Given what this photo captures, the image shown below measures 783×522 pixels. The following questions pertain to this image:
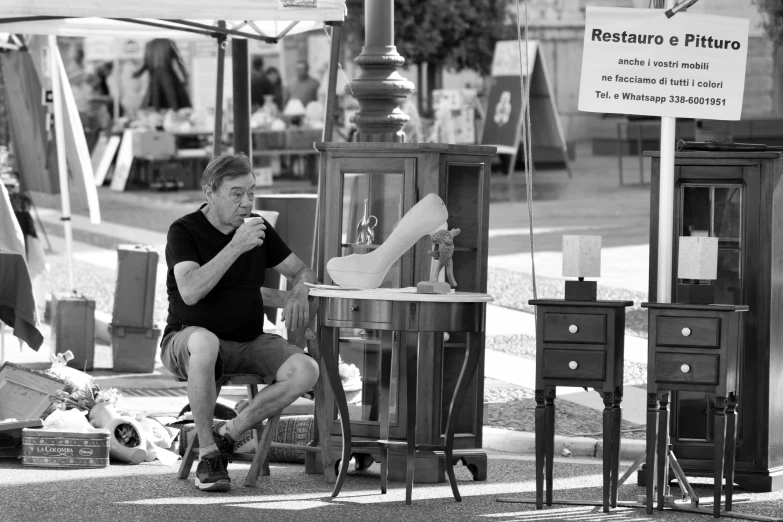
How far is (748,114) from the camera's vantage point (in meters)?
30.4

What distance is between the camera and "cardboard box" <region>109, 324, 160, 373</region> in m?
10.2

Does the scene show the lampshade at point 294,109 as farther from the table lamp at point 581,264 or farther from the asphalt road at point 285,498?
the table lamp at point 581,264

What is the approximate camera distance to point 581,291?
621cm

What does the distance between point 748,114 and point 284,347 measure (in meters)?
25.3

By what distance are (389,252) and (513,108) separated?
63.5ft

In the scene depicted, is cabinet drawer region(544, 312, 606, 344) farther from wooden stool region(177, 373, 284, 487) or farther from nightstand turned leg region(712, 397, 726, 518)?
wooden stool region(177, 373, 284, 487)

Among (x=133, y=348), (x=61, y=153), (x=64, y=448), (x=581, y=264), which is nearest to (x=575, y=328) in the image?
(x=581, y=264)

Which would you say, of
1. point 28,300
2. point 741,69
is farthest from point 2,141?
point 741,69

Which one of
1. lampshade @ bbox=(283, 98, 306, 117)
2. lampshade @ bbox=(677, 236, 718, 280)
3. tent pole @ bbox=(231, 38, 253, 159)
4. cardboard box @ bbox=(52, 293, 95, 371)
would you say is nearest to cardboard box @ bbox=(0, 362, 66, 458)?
cardboard box @ bbox=(52, 293, 95, 371)

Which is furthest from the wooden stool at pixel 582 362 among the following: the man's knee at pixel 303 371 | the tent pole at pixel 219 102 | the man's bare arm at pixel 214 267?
the tent pole at pixel 219 102

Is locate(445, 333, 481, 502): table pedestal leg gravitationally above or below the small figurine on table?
below

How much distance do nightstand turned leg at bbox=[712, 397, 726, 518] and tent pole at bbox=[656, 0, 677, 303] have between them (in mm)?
582

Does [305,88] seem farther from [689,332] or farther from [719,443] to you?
[719,443]

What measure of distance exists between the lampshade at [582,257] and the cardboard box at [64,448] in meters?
2.39
